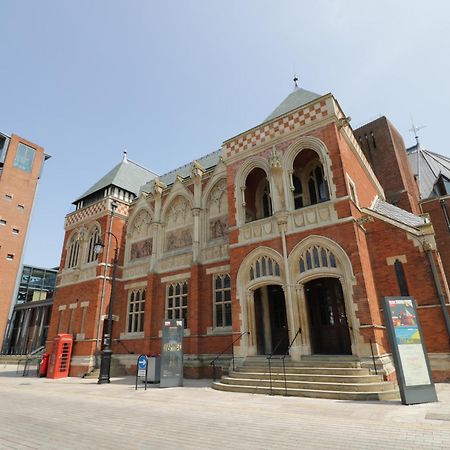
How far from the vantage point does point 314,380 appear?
9.94 m

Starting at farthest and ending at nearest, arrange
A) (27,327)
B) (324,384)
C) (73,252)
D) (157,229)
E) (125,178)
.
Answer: (27,327)
(125,178)
(73,252)
(157,229)
(324,384)

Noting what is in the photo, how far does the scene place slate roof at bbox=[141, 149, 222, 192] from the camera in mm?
22069

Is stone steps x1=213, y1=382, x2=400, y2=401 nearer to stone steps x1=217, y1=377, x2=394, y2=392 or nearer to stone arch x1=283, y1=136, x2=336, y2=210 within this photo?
stone steps x1=217, y1=377, x2=394, y2=392

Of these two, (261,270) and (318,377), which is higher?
(261,270)

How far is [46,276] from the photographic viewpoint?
5112 centimetres

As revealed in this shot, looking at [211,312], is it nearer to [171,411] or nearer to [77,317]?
[171,411]

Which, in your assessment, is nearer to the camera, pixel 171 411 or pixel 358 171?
pixel 171 411

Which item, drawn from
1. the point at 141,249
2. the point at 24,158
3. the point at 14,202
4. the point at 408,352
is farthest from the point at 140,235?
the point at 24,158

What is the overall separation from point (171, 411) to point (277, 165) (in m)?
10.5

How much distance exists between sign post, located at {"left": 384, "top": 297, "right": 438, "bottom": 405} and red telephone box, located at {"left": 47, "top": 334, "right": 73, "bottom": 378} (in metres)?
18.8

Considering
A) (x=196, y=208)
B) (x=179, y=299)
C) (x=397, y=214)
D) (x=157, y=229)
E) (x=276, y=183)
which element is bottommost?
(x=179, y=299)

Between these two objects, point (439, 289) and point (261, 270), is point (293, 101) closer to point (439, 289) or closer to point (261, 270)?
point (261, 270)

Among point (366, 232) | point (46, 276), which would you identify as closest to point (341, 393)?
point (366, 232)

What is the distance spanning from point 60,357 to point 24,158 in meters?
38.3
